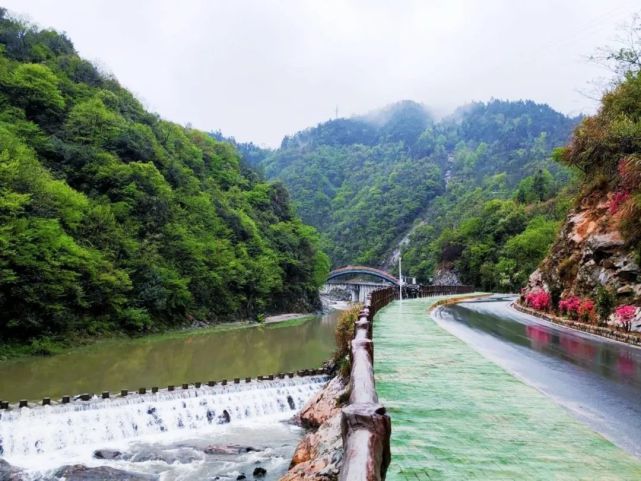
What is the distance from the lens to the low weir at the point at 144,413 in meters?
13.4

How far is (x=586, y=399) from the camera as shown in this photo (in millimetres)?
7797

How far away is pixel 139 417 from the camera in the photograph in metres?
15.1

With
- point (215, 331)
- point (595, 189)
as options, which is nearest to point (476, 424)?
point (595, 189)

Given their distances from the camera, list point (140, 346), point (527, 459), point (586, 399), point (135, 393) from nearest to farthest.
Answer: point (527, 459)
point (586, 399)
point (135, 393)
point (140, 346)

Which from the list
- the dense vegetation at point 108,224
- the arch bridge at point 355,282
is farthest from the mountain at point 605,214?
the arch bridge at point 355,282

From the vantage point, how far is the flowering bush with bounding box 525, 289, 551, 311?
1001 inches

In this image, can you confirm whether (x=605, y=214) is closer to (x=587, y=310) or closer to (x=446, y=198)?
(x=587, y=310)

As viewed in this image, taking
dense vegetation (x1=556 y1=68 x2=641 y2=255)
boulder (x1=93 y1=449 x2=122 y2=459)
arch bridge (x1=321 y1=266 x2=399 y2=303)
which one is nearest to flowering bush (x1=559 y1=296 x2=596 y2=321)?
dense vegetation (x1=556 y1=68 x2=641 y2=255)

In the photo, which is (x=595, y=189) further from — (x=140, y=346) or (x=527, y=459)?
(x=140, y=346)

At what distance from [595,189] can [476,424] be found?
71.2 ft

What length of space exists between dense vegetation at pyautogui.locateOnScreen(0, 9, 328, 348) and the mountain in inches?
991

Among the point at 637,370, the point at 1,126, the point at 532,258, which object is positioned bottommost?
the point at 637,370

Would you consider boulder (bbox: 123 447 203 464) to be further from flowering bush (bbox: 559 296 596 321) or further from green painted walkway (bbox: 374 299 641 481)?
flowering bush (bbox: 559 296 596 321)

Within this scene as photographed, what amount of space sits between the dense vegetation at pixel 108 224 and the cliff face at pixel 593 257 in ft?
82.0
